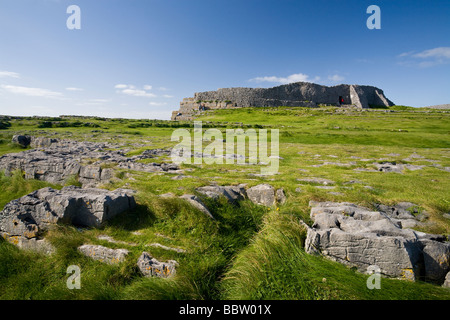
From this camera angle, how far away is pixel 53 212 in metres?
6.98

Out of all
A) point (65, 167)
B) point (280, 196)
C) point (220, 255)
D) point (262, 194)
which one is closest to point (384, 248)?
point (220, 255)

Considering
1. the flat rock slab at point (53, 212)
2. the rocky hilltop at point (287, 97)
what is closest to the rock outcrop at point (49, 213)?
the flat rock slab at point (53, 212)

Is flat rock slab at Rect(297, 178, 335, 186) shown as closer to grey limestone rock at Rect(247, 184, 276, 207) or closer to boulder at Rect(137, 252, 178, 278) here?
grey limestone rock at Rect(247, 184, 276, 207)

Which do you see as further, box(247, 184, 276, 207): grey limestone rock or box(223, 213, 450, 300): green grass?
box(247, 184, 276, 207): grey limestone rock

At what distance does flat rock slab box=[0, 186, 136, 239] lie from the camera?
6777 millimetres

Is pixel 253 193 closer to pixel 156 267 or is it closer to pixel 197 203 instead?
pixel 197 203

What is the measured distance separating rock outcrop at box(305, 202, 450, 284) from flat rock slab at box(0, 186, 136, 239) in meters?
6.48

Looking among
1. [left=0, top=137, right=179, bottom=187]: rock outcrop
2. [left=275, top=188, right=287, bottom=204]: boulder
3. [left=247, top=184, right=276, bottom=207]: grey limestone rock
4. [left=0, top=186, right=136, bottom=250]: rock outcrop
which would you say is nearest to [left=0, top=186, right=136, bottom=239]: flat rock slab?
[left=0, top=186, right=136, bottom=250]: rock outcrop

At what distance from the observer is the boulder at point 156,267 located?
17.4 feet

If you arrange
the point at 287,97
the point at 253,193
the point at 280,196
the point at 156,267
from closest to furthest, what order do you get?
the point at 156,267 → the point at 280,196 → the point at 253,193 → the point at 287,97

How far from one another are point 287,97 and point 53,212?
119 metres

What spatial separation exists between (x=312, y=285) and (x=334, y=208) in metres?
3.30

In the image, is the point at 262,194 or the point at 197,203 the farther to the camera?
the point at 262,194

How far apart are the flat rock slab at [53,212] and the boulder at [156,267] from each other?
8.31 feet
